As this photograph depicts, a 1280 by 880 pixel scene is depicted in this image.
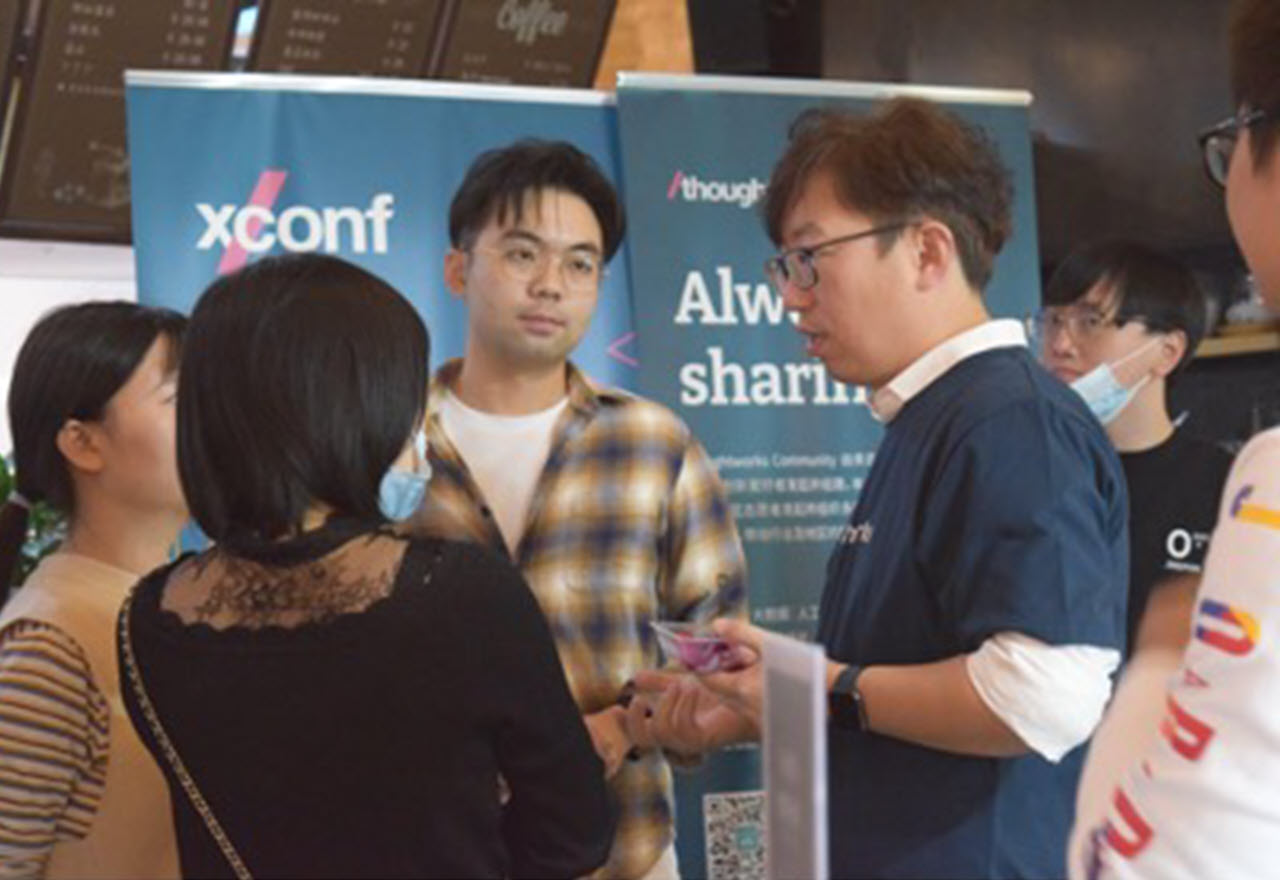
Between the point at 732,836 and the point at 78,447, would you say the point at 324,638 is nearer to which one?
the point at 78,447

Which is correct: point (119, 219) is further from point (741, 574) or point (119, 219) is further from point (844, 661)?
point (844, 661)

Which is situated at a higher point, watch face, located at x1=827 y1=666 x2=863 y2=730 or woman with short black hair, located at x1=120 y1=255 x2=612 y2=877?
woman with short black hair, located at x1=120 y1=255 x2=612 y2=877

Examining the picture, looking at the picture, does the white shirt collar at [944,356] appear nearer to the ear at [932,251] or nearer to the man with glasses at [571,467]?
Result: the ear at [932,251]

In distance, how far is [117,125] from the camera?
15.1 feet

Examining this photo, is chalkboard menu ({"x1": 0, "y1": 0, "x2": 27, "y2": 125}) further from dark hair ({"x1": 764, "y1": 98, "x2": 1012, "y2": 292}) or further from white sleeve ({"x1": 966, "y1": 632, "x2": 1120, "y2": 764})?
white sleeve ({"x1": 966, "y1": 632, "x2": 1120, "y2": 764})

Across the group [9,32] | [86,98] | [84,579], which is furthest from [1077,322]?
[9,32]

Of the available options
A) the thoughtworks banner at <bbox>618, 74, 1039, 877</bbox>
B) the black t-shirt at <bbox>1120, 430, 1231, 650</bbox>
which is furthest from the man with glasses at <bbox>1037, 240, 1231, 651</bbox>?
the thoughtworks banner at <bbox>618, 74, 1039, 877</bbox>

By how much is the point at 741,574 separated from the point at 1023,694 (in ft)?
4.87

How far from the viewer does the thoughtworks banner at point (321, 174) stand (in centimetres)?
343

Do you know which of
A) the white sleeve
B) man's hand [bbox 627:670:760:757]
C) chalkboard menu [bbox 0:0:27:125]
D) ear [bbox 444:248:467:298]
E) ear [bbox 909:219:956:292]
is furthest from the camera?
chalkboard menu [bbox 0:0:27:125]

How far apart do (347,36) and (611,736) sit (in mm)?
2554

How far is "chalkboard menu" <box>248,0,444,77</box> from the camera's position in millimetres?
4672

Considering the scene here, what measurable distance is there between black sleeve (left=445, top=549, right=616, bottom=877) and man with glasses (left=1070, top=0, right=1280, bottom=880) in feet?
1.98

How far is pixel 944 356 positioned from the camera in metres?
2.07
